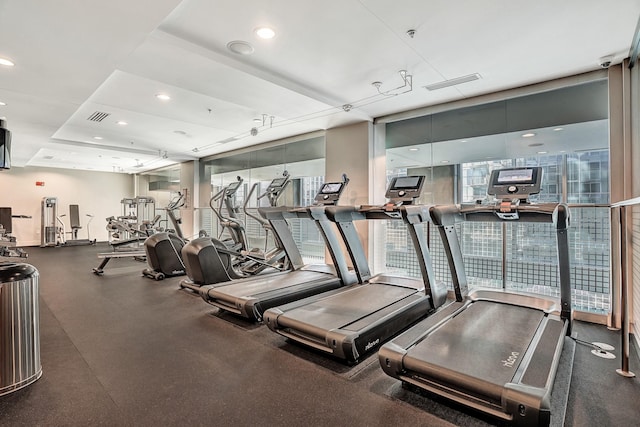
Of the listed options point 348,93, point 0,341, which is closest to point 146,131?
point 348,93

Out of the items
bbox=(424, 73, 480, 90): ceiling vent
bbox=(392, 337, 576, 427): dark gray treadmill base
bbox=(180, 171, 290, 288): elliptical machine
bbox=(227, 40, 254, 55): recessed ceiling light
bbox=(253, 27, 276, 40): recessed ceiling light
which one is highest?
bbox=(227, 40, 254, 55): recessed ceiling light

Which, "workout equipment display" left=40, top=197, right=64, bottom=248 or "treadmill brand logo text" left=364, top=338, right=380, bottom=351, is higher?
"workout equipment display" left=40, top=197, right=64, bottom=248

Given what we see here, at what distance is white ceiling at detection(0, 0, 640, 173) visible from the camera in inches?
103

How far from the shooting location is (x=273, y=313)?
3.09 meters

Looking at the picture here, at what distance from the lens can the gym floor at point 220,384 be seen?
1931mm

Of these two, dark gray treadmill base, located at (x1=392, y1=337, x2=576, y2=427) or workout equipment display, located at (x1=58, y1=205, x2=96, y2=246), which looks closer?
dark gray treadmill base, located at (x1=392, y1=337, x2=576, y2=427)

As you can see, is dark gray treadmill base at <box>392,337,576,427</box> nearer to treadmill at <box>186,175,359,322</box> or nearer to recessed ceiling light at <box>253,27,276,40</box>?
treadmill at <box>186,175,359,322</box>

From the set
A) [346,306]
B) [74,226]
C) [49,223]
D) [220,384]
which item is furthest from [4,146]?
[49,223]

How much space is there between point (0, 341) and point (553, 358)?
144 inches

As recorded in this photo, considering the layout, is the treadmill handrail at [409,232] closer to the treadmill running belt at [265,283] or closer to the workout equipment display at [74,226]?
the treadmill running belt at [265,283]

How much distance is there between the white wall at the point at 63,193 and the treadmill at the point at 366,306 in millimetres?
12332

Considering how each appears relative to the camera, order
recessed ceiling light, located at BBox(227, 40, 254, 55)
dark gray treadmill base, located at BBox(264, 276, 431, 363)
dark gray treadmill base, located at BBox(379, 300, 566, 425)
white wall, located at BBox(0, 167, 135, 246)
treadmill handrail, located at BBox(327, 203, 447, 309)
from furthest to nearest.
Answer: white wall, located at BBox(0, 167, 135, 246) → treadmill handrail, located at BBox(327, 203, 447, 309) → recessed ceiling light, located at BBox(227, 40, 254, 55) → dark gray treadmill base, located at BBox(264, 276, 431, 363) → dark gray treadmill base, located at BBox(379, 300, 566, 425)

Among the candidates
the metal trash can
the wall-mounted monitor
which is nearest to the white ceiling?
the wall-mounted monitor

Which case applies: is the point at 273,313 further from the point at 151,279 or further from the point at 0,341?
the point at 151,279
